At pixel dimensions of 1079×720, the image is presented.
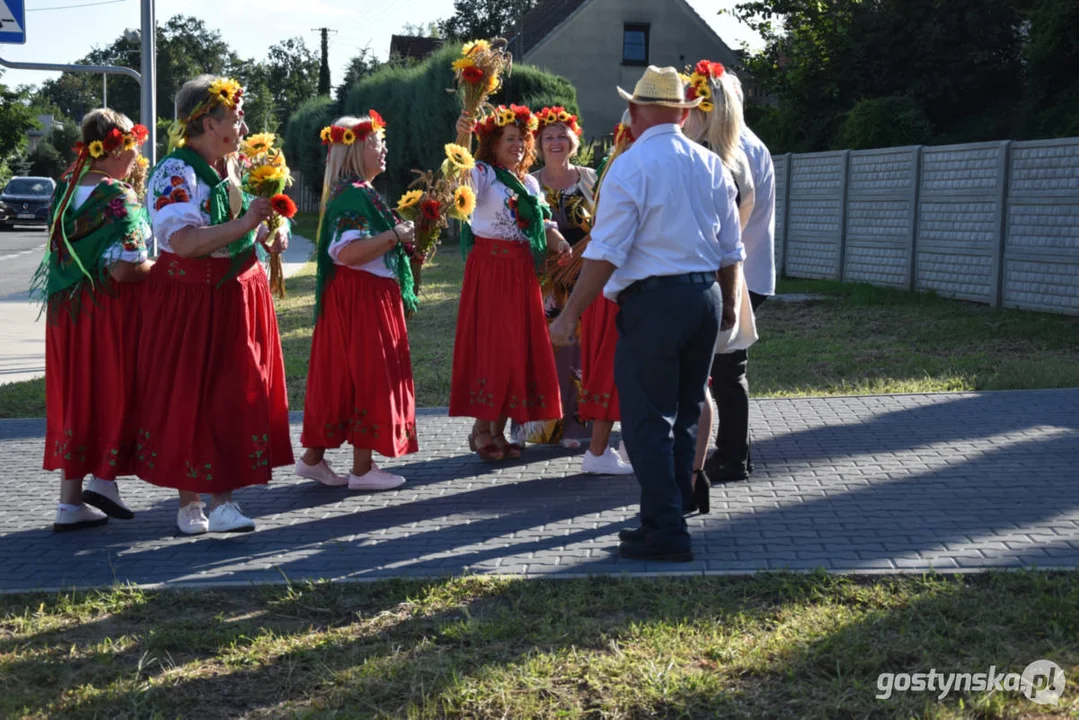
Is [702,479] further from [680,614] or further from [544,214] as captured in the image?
[544,214]

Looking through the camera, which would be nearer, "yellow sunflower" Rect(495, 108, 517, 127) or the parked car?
"yellow sunflower" Rect(495, 108, 517, 127)

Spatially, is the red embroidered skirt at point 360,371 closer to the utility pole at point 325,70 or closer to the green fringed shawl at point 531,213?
the green fringed shawl at point 531,213

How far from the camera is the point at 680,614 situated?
15.1ft

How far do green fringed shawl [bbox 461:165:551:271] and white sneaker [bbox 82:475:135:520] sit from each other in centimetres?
237

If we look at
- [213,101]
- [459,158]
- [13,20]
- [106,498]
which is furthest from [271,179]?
[13,20]


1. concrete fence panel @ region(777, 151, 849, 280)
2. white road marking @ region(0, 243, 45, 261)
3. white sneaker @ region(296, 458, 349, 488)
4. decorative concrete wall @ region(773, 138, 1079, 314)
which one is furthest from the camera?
white road marking @ region(0, 243, 45, 261)

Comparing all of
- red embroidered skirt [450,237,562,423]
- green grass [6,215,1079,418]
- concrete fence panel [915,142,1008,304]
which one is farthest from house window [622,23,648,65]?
red embroidered skirt [450,237,562,423]

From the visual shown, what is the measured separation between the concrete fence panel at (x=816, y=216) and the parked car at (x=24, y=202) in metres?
29.5

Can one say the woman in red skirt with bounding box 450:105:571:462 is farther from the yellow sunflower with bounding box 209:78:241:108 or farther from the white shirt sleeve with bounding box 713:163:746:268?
the white shirt sleeve with bounding box 713:163:746:268

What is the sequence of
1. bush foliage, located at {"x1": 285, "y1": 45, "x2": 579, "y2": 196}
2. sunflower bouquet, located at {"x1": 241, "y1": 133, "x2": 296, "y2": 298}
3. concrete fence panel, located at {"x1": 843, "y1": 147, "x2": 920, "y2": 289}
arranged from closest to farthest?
sunflower bouquet, located at {"x1": 241, "y1": 133, "x2": 296, "y2": 298}, concrete fence panel, located at {"x1": 843, "y1": 147, "x2": 920, "y2": 289}, bush foliage, located at {"x1": 285, "y1": 45, "x2": 579, "y2": 196}

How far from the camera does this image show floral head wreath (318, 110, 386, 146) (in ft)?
21.6

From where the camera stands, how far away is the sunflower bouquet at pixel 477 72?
722 centimetres

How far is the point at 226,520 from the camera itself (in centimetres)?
598

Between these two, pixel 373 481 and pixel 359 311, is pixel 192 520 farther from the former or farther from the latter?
pixel 359 311
